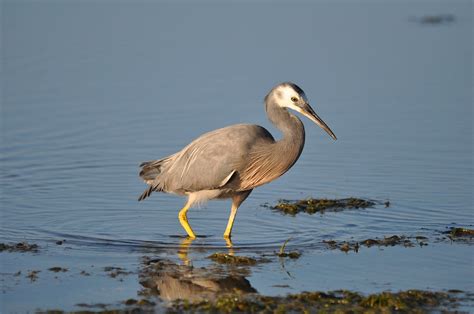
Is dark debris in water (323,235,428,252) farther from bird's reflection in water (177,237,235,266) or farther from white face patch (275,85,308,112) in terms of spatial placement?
white face patch (275,85,308,112)

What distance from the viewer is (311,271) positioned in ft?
27.5

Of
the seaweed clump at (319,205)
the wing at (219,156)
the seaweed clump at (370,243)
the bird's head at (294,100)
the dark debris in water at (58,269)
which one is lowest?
the dark debris in water at (58,269)

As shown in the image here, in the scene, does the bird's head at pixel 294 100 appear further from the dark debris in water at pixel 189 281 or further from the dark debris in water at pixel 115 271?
the dark debris in water at pixel 115 271

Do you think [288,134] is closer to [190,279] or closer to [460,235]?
[460,235]

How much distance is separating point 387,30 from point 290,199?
43.6ft

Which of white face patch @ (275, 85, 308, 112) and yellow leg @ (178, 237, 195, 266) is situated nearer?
yellow leg @ (178, 237, 195, 266)

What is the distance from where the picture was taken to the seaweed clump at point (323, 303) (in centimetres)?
711

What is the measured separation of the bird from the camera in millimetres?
9602

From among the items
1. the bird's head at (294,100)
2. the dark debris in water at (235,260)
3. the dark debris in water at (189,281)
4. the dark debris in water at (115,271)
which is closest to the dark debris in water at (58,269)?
the dark debris in water at (115,271)

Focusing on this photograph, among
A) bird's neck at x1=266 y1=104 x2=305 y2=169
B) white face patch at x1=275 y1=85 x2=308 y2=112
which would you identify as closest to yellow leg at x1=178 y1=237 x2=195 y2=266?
bird's neck at x1=266 y1=104 x2=305 y2=169

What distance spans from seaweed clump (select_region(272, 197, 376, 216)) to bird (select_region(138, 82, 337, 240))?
1014mm

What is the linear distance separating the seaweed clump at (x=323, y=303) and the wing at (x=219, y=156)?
2311mm

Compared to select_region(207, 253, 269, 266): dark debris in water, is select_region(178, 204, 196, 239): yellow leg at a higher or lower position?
higher

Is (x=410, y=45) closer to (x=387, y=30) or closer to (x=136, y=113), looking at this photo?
(x=387, y=30)
